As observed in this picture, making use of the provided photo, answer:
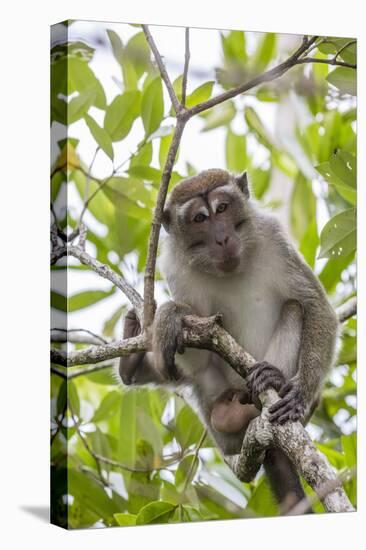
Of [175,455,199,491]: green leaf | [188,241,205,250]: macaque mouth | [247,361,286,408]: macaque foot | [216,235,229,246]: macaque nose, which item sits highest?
[216,235,229,246]: macaque nose

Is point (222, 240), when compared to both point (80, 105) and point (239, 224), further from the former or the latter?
→ point (80, 105)

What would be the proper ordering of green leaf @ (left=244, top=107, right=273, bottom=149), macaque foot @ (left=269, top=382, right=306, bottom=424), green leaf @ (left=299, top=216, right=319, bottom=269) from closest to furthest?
1. macaque foot @ (left=269, top=382, right=306, bottom=424)
2. green leaf @ (left=244, top=107, right=273, bottom=149)
3. green leaf @ (left=299, top=216, right=319, bottom=269)

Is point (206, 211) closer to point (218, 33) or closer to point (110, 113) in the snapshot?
point (110, 113)

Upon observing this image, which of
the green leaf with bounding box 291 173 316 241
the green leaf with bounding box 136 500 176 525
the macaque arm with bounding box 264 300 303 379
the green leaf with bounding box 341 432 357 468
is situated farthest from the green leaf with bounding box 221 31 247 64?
the green leaf with bounding box 136 500 176 525

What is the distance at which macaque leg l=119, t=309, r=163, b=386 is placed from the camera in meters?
5.04

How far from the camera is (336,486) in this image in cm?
441

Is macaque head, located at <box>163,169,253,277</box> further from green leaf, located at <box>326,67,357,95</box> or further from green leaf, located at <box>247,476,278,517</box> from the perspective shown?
green leaf, located at <box>247,476,278,517</box>

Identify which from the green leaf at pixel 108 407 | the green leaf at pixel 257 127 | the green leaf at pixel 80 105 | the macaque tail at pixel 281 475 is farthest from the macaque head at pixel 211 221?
the macaque tail at pixel 281 475

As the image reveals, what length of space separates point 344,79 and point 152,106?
1.28 metres

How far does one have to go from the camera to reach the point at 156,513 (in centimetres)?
506

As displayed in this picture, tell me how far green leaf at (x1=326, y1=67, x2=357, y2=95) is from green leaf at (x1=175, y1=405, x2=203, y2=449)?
2.10 m

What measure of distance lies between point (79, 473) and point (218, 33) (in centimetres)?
249

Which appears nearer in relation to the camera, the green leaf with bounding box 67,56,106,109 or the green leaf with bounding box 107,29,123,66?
the green leaf with bounding box 67,56,106,109

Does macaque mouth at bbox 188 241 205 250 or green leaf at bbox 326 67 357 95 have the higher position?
green leaf at bbox 326 67 357 95
